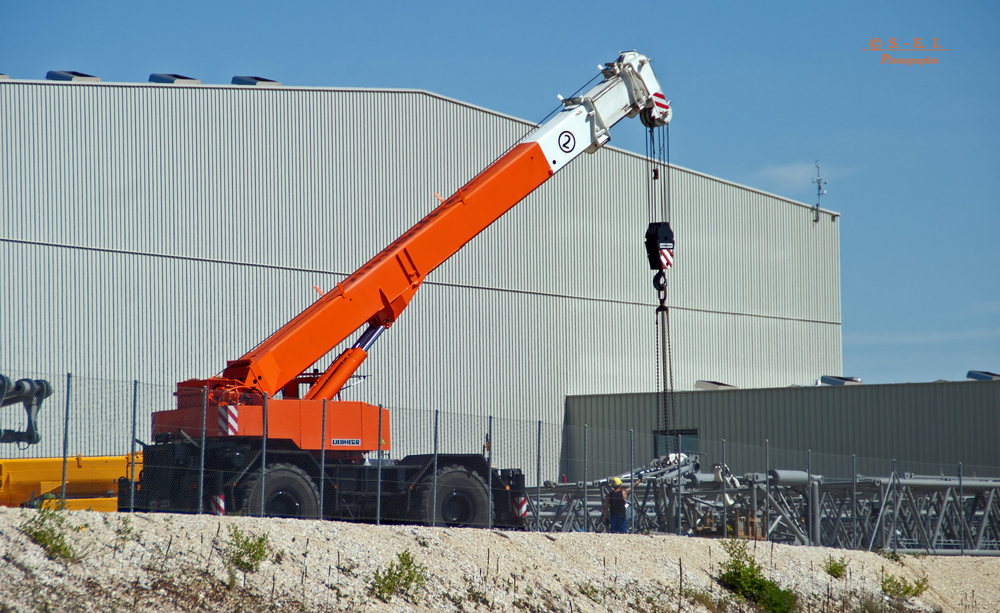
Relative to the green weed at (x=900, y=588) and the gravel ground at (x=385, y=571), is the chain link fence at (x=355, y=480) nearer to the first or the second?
the gravel ground at (x=385, y=571)

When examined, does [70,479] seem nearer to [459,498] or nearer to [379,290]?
[379,290]

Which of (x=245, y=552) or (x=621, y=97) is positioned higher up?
(x=621, y=97)

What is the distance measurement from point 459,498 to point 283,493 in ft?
11.5

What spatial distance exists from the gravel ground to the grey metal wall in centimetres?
797

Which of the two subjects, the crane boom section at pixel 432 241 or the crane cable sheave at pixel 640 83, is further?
the crane cable sheave at pixel 640 83

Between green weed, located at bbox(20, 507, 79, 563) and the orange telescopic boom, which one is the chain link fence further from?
green weed, located at bbox(20, 507, 79, 563)

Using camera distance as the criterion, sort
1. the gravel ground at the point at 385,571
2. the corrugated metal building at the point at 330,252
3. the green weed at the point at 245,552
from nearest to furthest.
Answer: the gravel ground at the point at 385,571, the green weed at the point at 245,552, the corrugated metal building at the point at 330,252

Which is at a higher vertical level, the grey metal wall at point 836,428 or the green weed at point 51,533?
the grey metal wall at point 836,428

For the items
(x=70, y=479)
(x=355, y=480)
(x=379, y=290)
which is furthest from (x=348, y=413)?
(x=70, y=479)

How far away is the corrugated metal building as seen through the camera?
27.8 metres

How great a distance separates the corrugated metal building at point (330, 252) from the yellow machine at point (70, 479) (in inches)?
44.0

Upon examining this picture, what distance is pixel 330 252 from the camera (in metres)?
33.0

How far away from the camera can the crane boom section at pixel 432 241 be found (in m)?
17.4

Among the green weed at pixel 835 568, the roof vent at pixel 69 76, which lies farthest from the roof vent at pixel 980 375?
the roof vent at pixel 69 76
